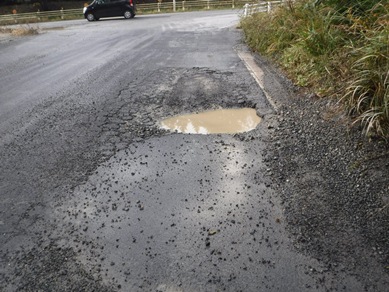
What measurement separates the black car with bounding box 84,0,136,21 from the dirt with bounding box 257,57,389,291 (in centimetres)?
2071

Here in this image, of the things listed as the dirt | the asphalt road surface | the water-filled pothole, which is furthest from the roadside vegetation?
the water-filled pothole

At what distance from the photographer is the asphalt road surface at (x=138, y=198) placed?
2.34 metres

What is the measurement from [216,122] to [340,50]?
7.11 feet

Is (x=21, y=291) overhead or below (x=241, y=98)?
below

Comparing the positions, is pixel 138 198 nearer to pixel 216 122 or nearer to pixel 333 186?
pixel 333 186

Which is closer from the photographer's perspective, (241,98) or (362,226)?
(362,226)

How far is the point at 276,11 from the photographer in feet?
27.6

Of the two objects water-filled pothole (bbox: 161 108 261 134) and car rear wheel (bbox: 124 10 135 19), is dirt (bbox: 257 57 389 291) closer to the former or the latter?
water-filled pothole (bbox: 161 108 261 134)

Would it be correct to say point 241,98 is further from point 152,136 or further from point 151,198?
point 151,198

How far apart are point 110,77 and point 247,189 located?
5.03 metres

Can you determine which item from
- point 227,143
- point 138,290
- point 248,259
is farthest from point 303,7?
point 138,290

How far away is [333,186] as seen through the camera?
3.19m

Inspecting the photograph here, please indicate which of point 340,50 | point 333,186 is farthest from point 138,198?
point 340,50

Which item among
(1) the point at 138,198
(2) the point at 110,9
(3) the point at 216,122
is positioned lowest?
(1) the point at 138,198
